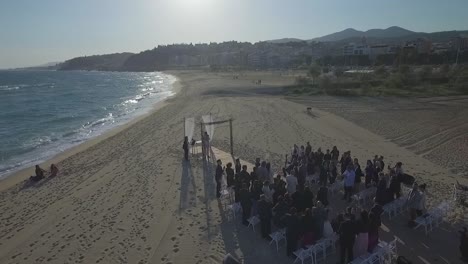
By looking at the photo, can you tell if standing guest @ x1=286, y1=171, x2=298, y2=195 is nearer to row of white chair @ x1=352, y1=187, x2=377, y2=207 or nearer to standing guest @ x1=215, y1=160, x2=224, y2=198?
row of white chair @ x1=352, y1=187, x2=377, y2=207

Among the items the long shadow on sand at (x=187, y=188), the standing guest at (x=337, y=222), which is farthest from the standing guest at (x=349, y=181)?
the long shadow on sand at (x=187, y=188)

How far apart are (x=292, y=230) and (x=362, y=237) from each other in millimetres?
1390

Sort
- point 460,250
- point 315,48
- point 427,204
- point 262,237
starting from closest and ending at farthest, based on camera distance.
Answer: point 460,250
point 262,237
point 427,204
point 315,48

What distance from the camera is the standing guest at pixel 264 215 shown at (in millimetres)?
8797

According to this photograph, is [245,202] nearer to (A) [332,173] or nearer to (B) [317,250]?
(B) [317,250]

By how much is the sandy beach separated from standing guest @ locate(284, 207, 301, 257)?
343 mm

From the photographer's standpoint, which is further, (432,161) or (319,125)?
(319,125)

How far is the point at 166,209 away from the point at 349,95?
1218 inches

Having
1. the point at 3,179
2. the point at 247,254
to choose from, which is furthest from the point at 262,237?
the point at 3,179

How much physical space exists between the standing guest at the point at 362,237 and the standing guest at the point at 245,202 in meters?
2.90

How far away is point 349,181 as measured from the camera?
1082cm

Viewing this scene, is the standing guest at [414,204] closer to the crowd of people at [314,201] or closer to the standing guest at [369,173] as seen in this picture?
the crowd of people at [314,201]

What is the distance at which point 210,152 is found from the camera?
17.3 metres

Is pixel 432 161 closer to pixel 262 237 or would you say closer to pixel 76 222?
pixel 262 237
